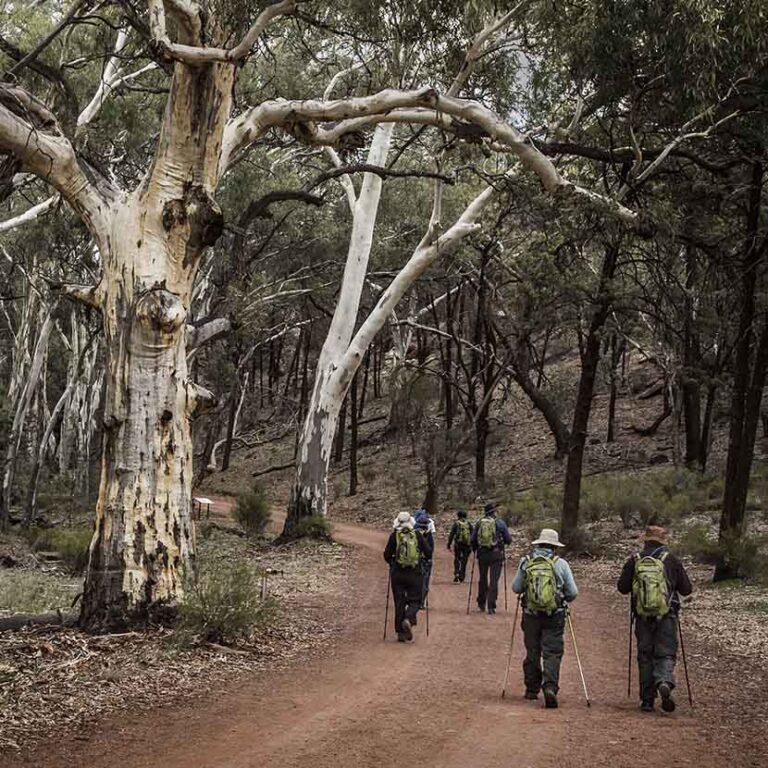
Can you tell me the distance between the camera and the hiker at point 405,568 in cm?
1020

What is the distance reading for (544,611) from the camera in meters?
7.47

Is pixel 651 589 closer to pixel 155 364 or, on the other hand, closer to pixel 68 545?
pixel 155 364

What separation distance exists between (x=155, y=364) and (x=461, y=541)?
7100mm

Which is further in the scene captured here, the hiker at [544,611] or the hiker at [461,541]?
the hiker at [461,541]

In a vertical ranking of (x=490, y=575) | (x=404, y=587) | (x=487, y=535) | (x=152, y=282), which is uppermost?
(x=152, y=282)

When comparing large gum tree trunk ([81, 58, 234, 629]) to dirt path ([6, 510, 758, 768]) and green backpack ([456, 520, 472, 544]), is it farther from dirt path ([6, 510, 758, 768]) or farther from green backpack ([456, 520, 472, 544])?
green backpack ([456, 520, 472, 544])

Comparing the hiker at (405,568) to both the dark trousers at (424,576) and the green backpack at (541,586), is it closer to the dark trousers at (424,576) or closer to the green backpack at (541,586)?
the dark trousers at (424,576)

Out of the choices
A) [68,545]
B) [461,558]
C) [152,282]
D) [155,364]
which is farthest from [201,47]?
[68,545]

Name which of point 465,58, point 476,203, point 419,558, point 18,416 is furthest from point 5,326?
point 419,558

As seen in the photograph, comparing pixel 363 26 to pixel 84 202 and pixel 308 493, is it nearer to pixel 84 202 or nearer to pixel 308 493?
pixel 84 202

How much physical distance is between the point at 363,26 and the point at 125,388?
5.94 meters

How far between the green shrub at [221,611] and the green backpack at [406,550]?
5.55 feet

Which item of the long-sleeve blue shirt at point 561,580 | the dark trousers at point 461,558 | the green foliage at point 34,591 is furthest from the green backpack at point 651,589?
the dark trousers at point 461,558

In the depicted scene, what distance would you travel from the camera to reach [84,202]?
30.1 feet
